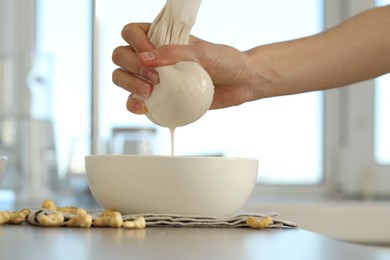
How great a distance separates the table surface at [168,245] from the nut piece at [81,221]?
2 centimetres

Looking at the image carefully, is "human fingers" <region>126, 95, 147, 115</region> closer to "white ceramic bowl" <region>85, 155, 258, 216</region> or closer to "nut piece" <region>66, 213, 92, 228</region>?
"white ceramic bowl" <region>85, 155, 258, 216</region>

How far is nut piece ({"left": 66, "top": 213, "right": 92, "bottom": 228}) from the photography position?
0.87 m

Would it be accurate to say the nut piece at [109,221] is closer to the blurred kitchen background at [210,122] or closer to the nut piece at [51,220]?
the nut piece at [51,220]

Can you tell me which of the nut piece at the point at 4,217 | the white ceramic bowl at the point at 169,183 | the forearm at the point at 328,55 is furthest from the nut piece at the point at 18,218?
the forearm at the point at 328,55

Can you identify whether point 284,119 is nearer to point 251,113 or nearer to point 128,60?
point 251,113

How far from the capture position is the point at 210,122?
297cm

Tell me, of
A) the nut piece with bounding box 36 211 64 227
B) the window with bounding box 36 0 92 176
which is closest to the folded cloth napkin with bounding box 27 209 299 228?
the nut piece with bounding box 36 211 64 227

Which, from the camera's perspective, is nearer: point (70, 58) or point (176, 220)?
point (176, 220)

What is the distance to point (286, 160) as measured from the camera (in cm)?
305

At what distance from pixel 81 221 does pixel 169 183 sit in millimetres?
136

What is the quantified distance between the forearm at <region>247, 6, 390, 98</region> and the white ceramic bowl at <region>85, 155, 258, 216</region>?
15.5 inches

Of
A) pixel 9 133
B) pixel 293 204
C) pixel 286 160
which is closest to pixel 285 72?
pixel 293 204

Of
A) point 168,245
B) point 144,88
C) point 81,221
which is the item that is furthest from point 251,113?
point 168,245

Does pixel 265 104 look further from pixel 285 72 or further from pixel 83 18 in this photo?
pixel 285 72
